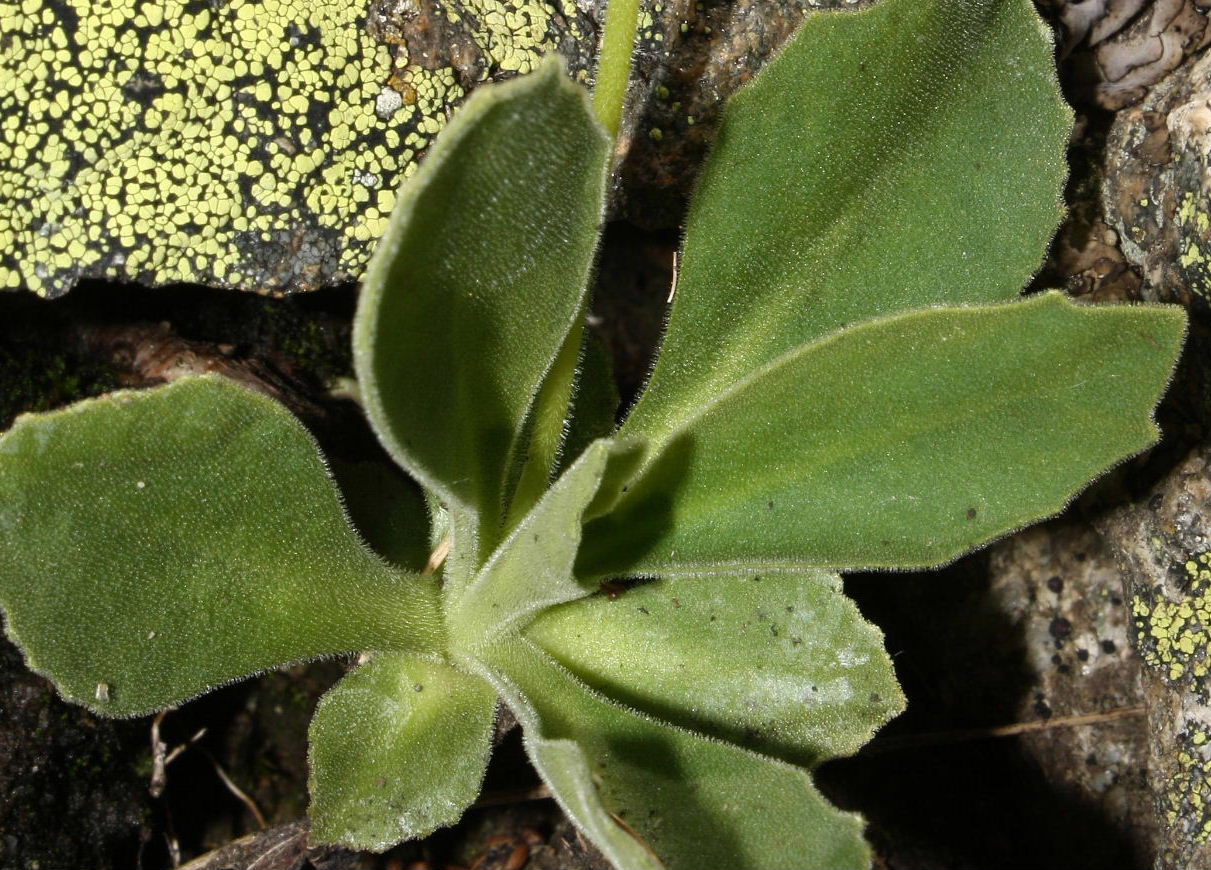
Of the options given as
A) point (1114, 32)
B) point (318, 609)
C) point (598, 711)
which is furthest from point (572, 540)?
point (1114, 32)

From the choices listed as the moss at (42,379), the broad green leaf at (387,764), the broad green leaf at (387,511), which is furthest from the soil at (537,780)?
the broad green leaf at (387,764)

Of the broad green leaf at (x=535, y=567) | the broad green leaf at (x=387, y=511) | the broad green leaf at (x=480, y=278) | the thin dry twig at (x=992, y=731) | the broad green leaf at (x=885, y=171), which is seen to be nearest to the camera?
the broad green leaf at (x=480, y=278)

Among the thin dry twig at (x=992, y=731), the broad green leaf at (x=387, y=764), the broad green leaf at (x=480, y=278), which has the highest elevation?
the broad green leaf at (x=480, y=278)

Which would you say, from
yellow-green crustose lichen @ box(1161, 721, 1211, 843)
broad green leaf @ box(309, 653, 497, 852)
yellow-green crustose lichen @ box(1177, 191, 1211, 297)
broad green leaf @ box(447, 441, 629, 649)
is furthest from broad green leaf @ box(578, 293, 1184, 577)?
yellow-green crustose lichen @ box(1161, 721, 1211, 843)

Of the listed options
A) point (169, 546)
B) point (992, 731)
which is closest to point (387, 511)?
point (169, 546)

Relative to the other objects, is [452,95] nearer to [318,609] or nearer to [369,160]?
[369,160]

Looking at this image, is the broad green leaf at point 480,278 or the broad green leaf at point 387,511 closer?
the broad green leaf at point 480,278

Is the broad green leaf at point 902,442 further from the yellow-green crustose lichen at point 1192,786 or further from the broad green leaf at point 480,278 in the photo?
the yellow-green crustose lichen at point 1192,786
